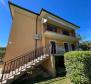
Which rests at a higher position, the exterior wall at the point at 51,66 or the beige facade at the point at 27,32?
the beige facade at the point at 27,32

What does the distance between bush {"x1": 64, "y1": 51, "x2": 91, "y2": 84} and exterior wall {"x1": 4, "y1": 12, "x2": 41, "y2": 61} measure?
6.32 m

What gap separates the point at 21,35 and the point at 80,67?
7.75 m

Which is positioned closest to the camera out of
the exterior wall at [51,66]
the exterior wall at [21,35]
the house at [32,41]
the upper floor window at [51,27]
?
the exterior wall at [51,66]

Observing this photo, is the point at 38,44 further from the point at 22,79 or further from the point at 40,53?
the point at 22,79

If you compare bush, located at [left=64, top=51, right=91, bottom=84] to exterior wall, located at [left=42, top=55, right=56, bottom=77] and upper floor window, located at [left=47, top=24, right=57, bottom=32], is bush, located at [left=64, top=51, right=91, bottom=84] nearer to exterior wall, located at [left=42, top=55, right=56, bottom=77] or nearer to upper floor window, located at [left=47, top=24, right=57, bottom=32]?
exterior wall, located at [left=42, top=55, right=56, bottom=77]

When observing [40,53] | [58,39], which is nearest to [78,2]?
[58,39]

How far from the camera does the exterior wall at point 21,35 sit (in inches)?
397

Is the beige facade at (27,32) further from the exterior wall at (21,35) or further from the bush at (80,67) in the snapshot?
the bush at (80,67)

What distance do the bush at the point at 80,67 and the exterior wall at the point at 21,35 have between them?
632cm

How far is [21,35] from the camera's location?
439 inches

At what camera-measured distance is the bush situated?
5.59 m

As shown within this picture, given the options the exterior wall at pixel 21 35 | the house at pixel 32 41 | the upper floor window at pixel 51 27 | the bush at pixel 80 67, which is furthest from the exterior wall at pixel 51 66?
the upper floor window at pixel 51 27

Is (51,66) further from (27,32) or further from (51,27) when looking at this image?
(51,27)

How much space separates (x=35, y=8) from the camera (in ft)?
47.5
